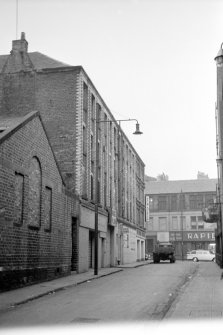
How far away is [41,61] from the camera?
2919 centimetres

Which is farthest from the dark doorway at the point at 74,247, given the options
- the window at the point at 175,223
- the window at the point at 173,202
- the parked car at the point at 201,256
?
the window at the point at 173,202

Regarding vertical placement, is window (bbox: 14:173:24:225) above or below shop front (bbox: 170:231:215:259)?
above

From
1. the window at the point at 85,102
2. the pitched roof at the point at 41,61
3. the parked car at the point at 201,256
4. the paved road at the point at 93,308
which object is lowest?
the parked car at the point at 201,256

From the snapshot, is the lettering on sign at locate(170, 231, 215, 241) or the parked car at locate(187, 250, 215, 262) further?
the lettering on sign at locate(170, 231, 215, 241)

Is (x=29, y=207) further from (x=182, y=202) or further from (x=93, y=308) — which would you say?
(x=182, y=202)

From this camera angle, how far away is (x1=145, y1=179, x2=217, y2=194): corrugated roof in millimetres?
77562

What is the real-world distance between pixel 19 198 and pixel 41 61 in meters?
14.6

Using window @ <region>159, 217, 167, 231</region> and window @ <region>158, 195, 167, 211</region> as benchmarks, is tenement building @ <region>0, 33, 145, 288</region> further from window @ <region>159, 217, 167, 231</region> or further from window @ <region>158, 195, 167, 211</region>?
window @ <region>158, 195, 167, 211</region>

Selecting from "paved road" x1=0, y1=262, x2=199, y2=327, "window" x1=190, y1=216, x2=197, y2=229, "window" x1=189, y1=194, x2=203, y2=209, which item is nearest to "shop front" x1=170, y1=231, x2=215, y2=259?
"window" x1=190, y1=216, x2=197, y2=229

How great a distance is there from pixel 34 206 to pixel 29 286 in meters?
3.12

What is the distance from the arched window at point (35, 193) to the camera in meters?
18.1

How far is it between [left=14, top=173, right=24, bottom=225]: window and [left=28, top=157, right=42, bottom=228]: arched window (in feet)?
2.76

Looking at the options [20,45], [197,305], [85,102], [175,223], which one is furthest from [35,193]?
[175,223]

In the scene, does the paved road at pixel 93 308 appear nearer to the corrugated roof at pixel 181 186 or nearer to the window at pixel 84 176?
the window at pixel 84 176
